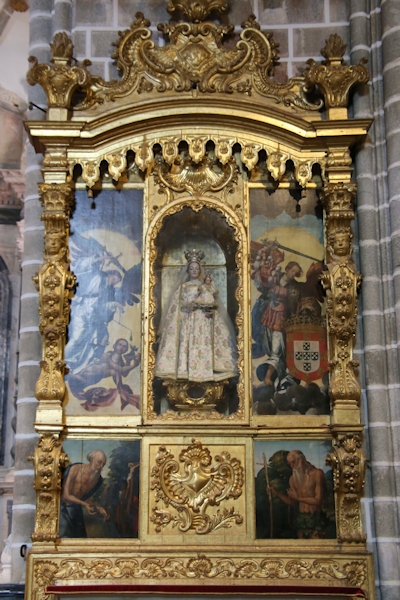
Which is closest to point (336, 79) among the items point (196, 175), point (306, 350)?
point (196, 175)

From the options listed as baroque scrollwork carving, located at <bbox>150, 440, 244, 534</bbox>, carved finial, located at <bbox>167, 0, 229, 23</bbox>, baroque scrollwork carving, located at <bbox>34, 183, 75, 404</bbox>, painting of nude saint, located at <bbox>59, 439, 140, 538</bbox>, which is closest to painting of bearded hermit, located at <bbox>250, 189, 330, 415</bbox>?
baroque scrollwork carving, located at <bbox>150, 440, 244, 534</bbox>

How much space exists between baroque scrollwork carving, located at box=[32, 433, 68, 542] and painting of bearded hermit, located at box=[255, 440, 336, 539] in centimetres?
150

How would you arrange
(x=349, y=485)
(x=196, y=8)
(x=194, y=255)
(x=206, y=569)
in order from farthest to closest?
(x=196, y=8), (x=194, y=255), (x=349, y=485), (x=206, y=569)

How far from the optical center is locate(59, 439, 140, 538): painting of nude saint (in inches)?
285

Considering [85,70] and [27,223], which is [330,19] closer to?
[85,70]

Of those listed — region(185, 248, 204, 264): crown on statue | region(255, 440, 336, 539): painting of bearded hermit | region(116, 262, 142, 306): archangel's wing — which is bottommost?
region(255, 440, 336, 539): painting of bearded hermit

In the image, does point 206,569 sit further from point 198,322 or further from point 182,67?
point 182,67

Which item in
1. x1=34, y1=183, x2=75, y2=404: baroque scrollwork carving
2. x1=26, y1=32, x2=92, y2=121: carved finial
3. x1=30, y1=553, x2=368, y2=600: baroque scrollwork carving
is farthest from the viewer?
x1=26, y1=32, x2=92, y2=121: carved finial

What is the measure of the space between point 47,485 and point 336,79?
3.93 m

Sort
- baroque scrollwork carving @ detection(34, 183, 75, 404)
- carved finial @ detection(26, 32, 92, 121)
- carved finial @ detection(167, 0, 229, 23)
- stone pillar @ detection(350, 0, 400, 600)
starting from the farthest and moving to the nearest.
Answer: carved finial @ detection(167, 0, 229, 23)
carved finial @ detection(26, 32, 92, 121)
baroque scrollwork carving @ detection(34, 183, 75, 404)
stone pillar @ detection(350, 0, 400, 600)

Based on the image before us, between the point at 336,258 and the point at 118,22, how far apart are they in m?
2.80

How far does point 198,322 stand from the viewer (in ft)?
24.9

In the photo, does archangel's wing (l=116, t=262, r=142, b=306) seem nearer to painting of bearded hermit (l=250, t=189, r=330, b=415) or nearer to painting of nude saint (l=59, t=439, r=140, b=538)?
painting of bearded hermit (l=250, t=189, r=330, b=415)

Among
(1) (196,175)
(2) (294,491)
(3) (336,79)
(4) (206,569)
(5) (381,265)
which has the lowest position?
(4) (206,569)
